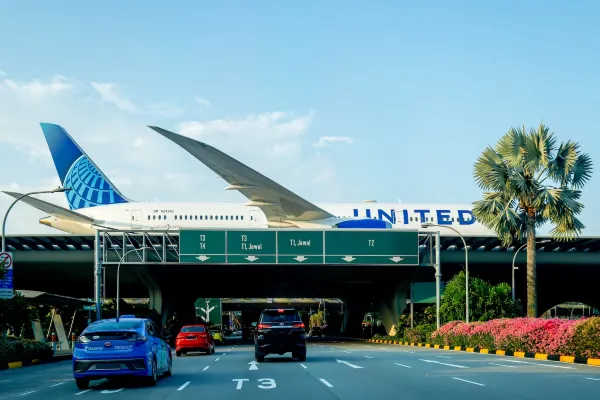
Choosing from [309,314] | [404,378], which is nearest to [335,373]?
[404,378]

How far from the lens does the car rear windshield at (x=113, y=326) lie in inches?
669

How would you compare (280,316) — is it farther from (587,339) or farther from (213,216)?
(213,216)

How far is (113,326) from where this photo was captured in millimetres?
17234

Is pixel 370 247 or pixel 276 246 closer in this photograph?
pixel 276 246

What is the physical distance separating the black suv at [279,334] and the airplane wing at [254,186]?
12955mm

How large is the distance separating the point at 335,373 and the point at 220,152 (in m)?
21.9

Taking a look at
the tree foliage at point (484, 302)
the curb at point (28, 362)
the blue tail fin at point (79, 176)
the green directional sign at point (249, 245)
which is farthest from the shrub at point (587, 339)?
the blue tail fin at point (79, 176)

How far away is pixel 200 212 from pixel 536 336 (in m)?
29.2

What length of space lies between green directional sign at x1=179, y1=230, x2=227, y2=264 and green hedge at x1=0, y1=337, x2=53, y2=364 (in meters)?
14.4

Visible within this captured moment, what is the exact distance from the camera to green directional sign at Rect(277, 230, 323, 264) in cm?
4694

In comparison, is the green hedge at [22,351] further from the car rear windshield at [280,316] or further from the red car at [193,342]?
the car rear windshield at [280,316]

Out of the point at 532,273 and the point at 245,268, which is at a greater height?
the point at 245,268

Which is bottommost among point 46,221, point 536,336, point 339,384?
point 536,336

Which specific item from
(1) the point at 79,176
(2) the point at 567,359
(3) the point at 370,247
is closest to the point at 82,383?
(2) the point at 567,359
